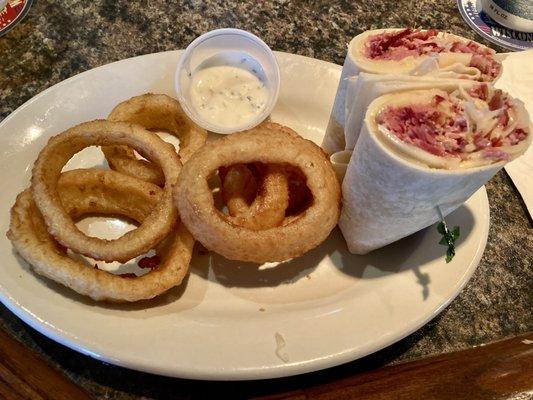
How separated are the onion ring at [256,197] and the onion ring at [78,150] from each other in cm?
18

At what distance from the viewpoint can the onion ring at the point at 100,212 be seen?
1.49 meters

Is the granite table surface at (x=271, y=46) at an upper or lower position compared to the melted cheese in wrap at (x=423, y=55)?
lower

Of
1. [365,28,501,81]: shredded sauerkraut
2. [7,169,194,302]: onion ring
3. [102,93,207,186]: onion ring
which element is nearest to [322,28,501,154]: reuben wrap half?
[365,28,501,81]: shredded sauerkraut

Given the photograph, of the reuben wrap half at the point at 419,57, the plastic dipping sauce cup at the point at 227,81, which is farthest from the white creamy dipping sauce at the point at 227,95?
the reuben wrap half at the point at 419,57

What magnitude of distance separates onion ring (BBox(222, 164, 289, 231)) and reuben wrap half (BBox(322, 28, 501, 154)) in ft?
1.10

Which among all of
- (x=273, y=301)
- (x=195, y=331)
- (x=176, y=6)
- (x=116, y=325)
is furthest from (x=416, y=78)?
Answer: (x=176, y=6)

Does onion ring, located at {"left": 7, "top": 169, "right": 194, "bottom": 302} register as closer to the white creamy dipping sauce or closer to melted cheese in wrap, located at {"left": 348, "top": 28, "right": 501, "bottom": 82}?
the white creamy dipping sauce

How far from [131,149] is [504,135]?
46.7 inches

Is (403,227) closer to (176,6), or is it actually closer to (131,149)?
(131,149)

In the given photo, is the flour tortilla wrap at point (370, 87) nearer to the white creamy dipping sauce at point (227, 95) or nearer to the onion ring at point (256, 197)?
the onion ring at point (256, 197)

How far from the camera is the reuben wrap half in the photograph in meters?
1.52

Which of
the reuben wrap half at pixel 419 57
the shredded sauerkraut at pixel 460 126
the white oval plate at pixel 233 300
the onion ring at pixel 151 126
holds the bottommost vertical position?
the white oval plate at pixel 233 300

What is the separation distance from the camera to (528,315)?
6.06ft

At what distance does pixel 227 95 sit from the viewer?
196cm
